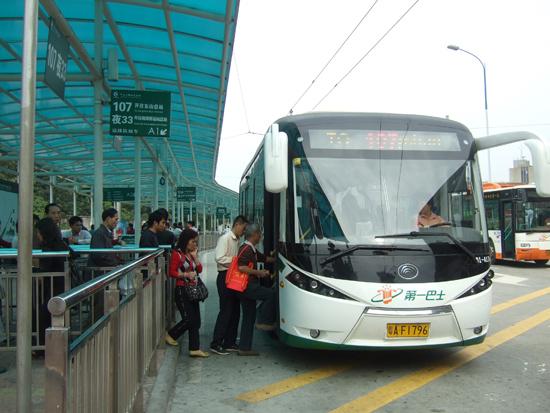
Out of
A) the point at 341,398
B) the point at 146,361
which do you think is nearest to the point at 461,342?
the point at 341,398

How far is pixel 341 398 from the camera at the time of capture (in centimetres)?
510

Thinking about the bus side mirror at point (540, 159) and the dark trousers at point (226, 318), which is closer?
the bus side mirror at point (540, 159)

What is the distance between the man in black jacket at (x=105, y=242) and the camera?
715cm

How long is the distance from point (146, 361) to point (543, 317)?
696 centimetres

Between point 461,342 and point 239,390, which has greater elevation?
point 461,342

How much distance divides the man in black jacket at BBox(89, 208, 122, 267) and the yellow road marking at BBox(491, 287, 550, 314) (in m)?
6.47

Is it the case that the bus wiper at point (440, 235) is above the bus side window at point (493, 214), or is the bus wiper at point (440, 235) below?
below

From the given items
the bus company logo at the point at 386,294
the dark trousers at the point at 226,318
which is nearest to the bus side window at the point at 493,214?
the dark trousers at the point at 226,318

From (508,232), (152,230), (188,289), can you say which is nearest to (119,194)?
(152,230)

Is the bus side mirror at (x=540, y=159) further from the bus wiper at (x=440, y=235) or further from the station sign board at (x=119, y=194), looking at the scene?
the station sign board at (x=119, y=194)

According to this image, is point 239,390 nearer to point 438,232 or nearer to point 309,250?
point 309,250

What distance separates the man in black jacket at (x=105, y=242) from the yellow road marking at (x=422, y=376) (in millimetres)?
3781

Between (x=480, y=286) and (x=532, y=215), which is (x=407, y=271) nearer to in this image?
(x=480, y=286)

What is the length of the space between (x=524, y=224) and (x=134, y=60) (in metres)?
13.6
